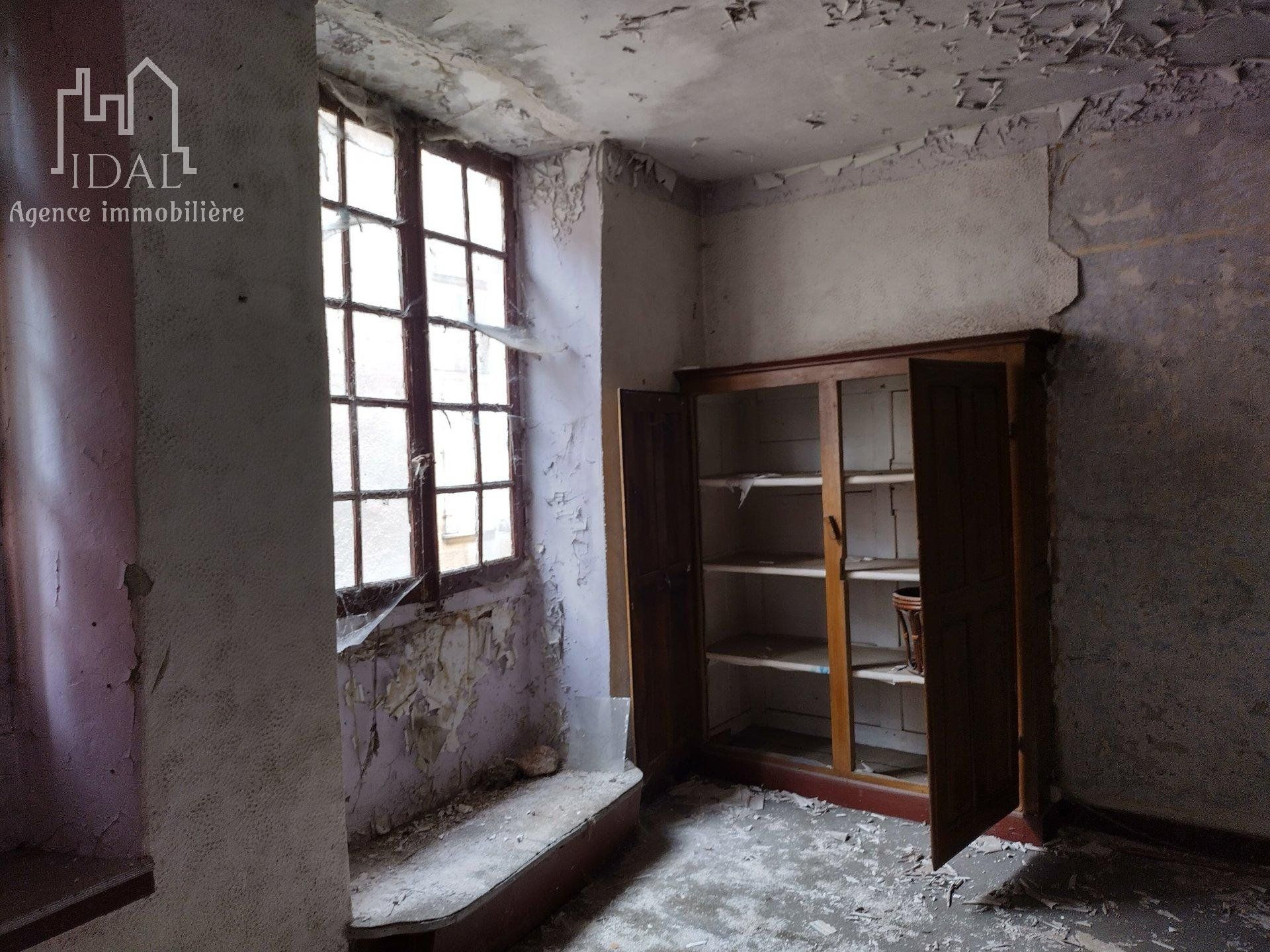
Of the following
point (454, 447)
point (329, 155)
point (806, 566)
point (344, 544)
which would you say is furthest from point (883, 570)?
point (329, 155)

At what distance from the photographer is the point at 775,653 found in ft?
11.3

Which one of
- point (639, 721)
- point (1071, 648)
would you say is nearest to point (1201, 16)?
point (1071, 648)

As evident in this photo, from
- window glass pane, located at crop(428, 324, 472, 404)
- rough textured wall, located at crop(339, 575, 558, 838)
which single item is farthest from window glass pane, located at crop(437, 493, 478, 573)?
window glass pane, located at crop(428, 324, 472, 404)

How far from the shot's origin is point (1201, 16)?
235 cm

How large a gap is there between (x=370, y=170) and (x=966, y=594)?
232cm

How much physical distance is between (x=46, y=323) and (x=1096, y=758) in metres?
3.36

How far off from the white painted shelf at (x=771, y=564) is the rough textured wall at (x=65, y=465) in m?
2.25

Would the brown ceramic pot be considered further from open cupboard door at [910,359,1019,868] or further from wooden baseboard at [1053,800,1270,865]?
wooden baseboard at [1053,800,1270,865]

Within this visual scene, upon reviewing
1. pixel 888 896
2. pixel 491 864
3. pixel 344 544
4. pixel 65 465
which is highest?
pixel 65 465

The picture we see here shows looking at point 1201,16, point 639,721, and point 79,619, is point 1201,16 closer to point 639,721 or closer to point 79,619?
point 639,721

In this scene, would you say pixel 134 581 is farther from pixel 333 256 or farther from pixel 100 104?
pixel 333 256

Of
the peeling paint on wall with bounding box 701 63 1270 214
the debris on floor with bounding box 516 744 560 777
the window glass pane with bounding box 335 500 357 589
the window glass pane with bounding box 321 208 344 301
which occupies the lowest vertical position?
the debris on floor with bounding box 516 744 560 777

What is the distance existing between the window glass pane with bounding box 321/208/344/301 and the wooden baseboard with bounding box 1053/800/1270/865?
9.84ft

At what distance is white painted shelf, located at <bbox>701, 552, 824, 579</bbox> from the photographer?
10.7ft
